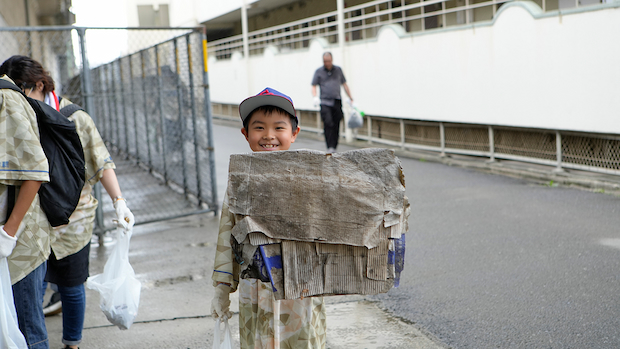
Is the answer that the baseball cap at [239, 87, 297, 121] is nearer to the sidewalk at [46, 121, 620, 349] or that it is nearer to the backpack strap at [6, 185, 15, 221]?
the backpack strap at [6, 185, 15, 221]

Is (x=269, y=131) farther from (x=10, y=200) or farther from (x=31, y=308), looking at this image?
(x=31, y=308)

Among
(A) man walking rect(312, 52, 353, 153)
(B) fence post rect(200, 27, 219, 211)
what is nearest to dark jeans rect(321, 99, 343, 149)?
(A) man walking rect(312, 52, 353, 153)

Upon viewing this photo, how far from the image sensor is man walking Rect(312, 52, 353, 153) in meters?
12.2

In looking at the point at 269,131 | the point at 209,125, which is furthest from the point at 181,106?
the point at 269,131

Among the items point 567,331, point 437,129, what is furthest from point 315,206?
point 437,129

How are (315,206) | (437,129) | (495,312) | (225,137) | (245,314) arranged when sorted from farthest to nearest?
1. (225,137)
2. (437,129)
3. (495,312)
4. (245,314)
5. (315,206)

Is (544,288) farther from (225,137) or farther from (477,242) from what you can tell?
(225,137)

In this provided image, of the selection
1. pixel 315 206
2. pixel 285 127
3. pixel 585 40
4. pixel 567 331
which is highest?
pixel 585 40

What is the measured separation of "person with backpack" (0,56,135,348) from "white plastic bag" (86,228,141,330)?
0.13 meters

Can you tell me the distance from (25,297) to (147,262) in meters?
3.01

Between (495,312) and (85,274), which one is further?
(495,312)

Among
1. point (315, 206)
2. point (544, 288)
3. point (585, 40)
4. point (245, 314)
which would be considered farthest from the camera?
point (585, 40)

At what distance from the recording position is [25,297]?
9.87 feet

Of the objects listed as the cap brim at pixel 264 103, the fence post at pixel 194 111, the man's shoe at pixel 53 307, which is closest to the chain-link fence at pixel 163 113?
the fence post at pixel 194 111
